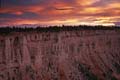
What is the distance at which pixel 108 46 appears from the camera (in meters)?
51.0

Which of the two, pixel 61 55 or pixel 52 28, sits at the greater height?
pixel 52 28

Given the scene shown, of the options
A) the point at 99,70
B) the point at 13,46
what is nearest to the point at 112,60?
the point at 99,70

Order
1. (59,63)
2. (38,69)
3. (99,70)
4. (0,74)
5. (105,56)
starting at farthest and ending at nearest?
1. (105,56)
2. (99,70)
3. (59,63)
4. (38,69)
5. (0,74)

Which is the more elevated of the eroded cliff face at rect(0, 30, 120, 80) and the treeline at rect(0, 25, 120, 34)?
the treeline at rect(0, 25, 120, 34)

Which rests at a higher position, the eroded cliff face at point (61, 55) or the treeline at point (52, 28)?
the treeline at point (52, 28)

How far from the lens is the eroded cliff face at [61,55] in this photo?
3438 cm

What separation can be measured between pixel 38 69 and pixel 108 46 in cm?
1671

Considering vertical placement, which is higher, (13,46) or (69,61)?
(13,46)

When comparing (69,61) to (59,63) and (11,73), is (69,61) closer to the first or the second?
(59,63)

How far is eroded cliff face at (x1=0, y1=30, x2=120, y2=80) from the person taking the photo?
113 ft

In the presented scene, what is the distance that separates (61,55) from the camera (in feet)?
133

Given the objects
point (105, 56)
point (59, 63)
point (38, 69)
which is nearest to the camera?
point (38, 69)

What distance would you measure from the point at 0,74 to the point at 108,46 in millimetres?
21897

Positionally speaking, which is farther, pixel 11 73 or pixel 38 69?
pixel 38 69
